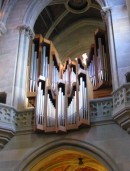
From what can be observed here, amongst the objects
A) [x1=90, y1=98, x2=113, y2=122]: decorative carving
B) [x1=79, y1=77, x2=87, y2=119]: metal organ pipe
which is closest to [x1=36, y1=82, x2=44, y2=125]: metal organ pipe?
[x1=79, y1=77, x2=87, y2=119]: metal organ pipe

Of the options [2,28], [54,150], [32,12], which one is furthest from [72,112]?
[32,12]

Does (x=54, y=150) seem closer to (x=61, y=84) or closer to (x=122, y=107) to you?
(x=61, y=84)

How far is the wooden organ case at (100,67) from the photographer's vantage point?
36.9 feet

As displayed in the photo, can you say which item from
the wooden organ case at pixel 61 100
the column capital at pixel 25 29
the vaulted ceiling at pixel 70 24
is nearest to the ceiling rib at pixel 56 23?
the vaulted ceiling at pixel 70 24

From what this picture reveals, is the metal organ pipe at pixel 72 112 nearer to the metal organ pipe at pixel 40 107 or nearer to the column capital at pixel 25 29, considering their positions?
the metal organ pipe at pixel 40 107

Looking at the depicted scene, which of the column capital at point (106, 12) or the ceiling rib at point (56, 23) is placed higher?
the ceiling rib at point (56, 23)

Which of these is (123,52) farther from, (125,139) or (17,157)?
(17,157)

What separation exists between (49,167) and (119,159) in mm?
3243

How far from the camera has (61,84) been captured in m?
10.4

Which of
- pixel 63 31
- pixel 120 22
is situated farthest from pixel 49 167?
pixel 63 31

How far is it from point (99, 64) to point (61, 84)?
6.92ft

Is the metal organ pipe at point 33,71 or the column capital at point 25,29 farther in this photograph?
the column capital at point 25,29

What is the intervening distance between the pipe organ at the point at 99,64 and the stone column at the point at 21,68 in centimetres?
232

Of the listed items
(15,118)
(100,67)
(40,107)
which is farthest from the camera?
(100,67)
